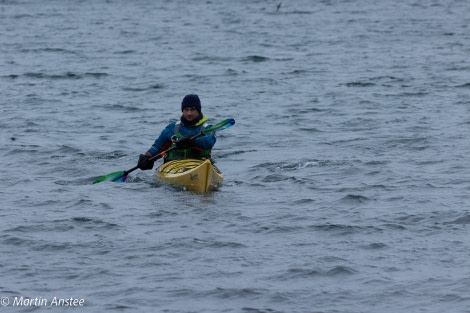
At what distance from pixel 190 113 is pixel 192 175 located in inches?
35.8

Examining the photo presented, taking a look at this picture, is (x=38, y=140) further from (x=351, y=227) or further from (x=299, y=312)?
(x=299, y=312)

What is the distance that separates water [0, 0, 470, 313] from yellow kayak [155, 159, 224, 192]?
6.9 inches

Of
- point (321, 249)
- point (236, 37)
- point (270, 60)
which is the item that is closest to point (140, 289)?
point (321, 249)

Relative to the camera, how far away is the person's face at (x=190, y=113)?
42.4 ft

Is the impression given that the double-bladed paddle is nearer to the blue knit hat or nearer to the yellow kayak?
the yellow kayak

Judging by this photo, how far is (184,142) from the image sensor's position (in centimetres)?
1287

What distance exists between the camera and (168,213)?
11.7 metres

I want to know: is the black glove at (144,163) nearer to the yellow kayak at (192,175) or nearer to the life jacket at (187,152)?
the yellow kayak at (192,175)

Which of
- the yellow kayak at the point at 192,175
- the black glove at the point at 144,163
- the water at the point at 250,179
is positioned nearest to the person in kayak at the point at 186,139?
the black glove at the point at 144,163

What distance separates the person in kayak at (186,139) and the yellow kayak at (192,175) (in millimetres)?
224

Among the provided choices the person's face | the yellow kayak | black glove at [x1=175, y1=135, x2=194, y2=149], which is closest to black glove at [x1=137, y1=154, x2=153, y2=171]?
the yellow kayak

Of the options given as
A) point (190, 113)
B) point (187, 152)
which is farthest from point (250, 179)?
point (190, 113)

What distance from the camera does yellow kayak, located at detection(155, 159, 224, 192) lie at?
1239cm

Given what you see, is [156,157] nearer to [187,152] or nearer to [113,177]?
[187,152]
